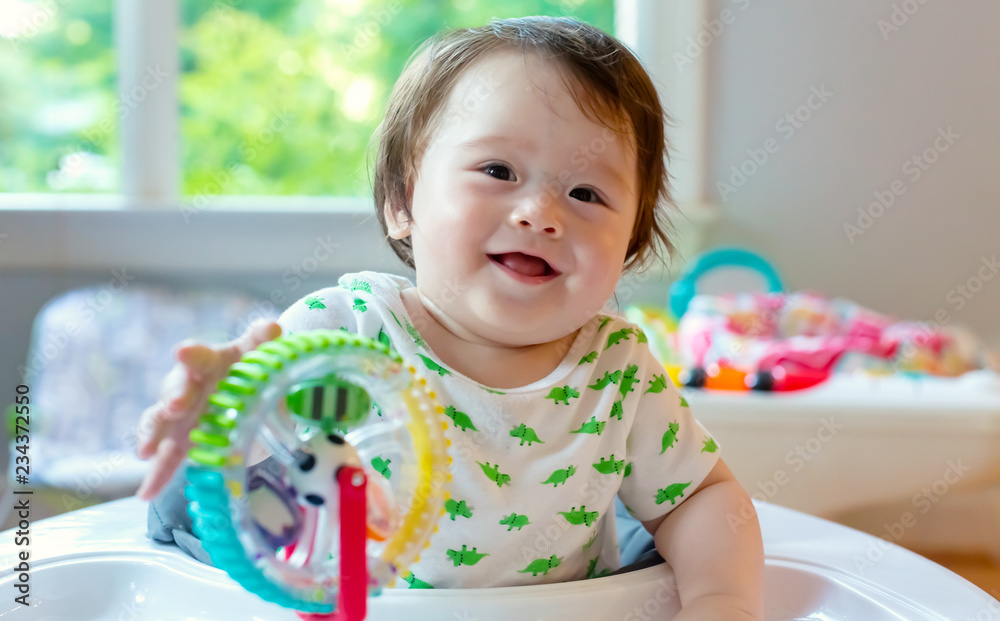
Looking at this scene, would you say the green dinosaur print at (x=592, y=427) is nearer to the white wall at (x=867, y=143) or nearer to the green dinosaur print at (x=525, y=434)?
the green dinosaur print at (x=525, y=434)

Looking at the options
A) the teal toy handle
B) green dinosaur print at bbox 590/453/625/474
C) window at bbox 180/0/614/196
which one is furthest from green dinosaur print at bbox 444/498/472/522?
window at bbox 180/0/614/196

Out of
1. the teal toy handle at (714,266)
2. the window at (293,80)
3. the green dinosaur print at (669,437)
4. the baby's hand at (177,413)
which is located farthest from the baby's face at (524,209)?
the window at (293,80)

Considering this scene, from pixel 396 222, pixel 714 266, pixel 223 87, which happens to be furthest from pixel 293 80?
pixel 396 222

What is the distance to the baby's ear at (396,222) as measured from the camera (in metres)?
0.73

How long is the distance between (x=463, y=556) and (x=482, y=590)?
0.14ft

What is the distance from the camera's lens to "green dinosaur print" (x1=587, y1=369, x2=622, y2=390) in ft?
2.21

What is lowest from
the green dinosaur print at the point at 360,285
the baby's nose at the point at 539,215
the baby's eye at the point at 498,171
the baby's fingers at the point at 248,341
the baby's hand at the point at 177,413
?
the green dinosaur print at the point at 360,285

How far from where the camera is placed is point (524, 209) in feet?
1.96

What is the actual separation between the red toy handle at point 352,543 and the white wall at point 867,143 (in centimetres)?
173

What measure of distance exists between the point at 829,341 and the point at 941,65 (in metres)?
0.87

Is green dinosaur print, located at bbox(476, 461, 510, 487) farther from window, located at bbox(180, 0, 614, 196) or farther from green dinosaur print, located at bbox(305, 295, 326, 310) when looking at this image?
window, located at bbox(180, 0, 614, 196)

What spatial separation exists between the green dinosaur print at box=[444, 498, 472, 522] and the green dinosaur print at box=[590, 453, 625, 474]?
10cm

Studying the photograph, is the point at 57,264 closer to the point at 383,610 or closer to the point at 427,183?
the point at 427,183

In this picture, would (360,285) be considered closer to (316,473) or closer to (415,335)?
(415,335)
